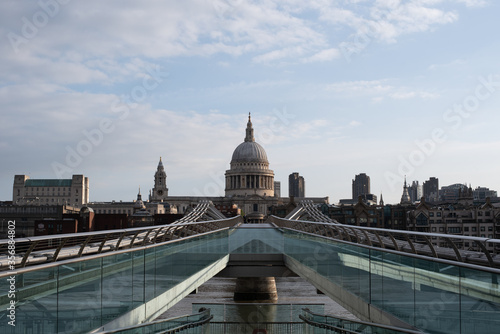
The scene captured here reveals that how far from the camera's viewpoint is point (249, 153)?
146 m

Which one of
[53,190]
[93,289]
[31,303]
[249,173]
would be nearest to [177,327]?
[93,289]

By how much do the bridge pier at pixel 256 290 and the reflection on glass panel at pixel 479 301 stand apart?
31.9 m

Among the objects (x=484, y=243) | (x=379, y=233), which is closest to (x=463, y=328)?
(x=484, y=243)

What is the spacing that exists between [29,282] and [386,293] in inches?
187

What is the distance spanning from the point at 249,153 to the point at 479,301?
5522 inches

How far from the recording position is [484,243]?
557cm

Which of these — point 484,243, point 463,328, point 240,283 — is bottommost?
point 240,283

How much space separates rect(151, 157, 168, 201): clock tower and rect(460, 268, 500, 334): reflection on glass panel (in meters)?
144

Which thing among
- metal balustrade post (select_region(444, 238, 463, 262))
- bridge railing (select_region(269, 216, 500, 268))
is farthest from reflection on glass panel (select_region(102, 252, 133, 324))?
metal balustrade post (select_region(444, 238, 463, 262))

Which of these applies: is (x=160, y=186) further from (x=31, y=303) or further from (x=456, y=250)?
(x=31, y=303)

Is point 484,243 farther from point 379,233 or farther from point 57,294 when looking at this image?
point 57,294

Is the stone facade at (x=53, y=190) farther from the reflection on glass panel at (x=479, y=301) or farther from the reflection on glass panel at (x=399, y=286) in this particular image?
the reflection on glass panel at (x=479, y=301)

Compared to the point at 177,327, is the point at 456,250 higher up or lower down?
higher up

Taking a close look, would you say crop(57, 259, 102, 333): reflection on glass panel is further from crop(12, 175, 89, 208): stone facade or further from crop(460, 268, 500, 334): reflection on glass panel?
crop(12, 175, 89, 208): stone facade
